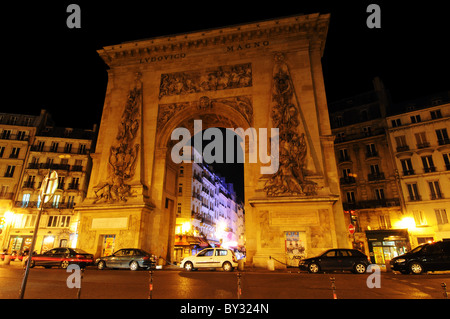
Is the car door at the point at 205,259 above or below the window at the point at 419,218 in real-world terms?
below

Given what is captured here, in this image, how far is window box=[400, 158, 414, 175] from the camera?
101 ft

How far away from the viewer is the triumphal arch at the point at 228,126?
1781cm

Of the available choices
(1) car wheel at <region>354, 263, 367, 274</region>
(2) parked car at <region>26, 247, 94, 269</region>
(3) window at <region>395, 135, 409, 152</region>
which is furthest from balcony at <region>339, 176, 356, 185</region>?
(2) parked car at <region>26, 247, 94, 269</region>

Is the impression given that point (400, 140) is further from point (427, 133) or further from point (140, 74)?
point (140, 74)

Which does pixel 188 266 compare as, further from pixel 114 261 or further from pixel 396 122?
pixel 396 122

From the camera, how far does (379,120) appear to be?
1359 inches

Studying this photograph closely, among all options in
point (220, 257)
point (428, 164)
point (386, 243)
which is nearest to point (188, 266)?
point (220, 257)

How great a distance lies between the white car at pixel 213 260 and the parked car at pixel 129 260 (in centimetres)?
216

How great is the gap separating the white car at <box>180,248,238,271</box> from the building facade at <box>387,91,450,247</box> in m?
22.2

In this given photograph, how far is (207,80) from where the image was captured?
2394 cm

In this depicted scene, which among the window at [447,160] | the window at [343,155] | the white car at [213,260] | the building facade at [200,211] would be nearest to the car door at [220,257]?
the white car at [213,260]

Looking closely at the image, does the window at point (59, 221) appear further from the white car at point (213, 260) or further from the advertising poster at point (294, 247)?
the advertising poster at point (294, 247)
